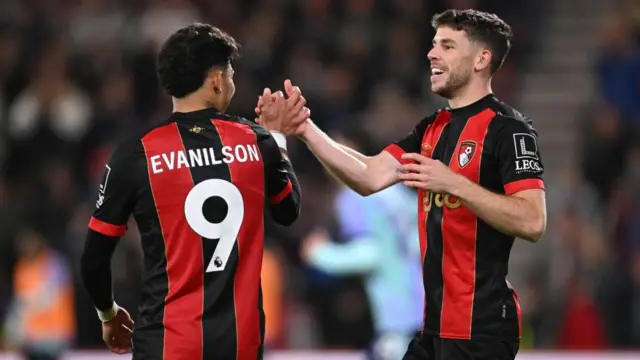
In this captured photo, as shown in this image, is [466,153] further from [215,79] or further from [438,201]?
[215,79]

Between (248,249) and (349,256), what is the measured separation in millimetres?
3809

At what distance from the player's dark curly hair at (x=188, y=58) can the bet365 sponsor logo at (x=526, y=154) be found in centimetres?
116

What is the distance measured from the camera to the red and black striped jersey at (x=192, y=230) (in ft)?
15.8

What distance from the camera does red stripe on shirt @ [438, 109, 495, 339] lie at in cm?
510

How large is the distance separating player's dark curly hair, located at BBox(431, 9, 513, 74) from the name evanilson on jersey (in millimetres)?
1041

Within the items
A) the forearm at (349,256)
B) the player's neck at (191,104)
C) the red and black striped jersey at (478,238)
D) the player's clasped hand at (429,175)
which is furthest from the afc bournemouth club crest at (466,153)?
the forearm at (349,256)

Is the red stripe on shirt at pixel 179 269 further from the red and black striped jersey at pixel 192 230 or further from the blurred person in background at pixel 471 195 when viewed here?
the blurred person in background at pixel 471 195

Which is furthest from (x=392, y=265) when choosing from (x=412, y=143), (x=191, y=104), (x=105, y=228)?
(x=105, y=228)

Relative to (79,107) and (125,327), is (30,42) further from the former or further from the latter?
(125,327)

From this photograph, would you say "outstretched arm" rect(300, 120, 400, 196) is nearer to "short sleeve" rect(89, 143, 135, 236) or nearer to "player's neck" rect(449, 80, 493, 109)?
"player's neck" rect(449, 80, 493, 109)

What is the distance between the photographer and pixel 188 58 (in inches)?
192

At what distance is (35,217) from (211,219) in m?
6.92

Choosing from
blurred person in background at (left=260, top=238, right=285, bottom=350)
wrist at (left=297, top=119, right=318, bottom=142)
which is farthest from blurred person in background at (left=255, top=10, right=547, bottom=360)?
blurred person in background at (left=260, top=238, right=285, bottom=350)

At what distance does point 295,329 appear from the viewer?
10992 millimetres
